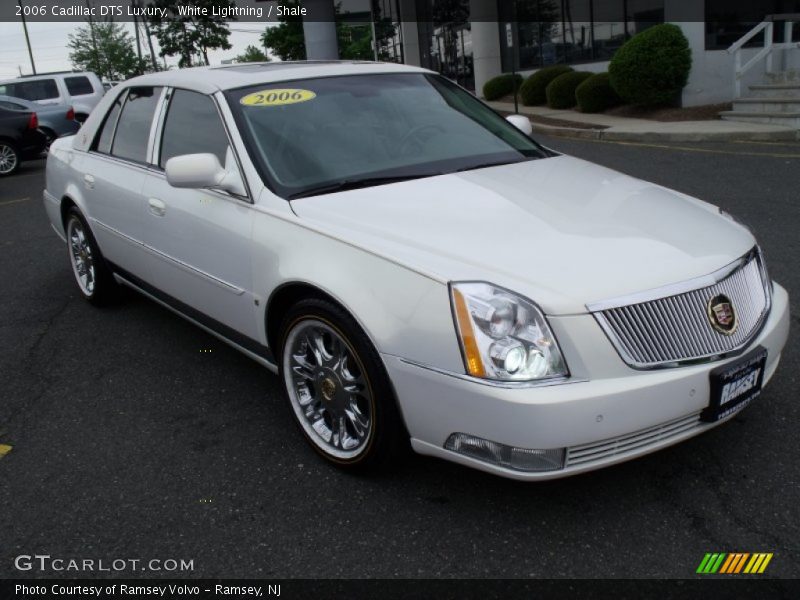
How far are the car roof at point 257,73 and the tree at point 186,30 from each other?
154ft

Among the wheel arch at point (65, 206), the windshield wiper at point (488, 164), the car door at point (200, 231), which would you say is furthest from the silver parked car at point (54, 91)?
the windshield wiper at point (488, 164)

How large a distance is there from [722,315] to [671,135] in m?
10.5

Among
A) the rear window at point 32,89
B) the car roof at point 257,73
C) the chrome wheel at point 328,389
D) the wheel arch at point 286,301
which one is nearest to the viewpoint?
the wheel arch at point 286,301

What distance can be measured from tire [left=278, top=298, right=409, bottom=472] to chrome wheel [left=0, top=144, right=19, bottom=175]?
13735 mm

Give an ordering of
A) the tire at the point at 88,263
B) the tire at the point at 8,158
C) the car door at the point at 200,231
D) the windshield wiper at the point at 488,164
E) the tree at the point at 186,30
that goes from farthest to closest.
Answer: the tree at the point at 186,30, the tire at the point at 8,158, the tire at the point at 88,263, the windshield wiper at the point at 488,164, the car door at the point at 200,231

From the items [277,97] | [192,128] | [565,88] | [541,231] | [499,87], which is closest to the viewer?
[541,231]

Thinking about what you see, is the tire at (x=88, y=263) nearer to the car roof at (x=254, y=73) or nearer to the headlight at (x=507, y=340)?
the car roof at (x=254, y=73)

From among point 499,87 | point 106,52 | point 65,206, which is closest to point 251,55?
point 106,52

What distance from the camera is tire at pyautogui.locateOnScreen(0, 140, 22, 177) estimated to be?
1505 centimetres

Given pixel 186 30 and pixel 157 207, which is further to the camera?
pixel 186 30

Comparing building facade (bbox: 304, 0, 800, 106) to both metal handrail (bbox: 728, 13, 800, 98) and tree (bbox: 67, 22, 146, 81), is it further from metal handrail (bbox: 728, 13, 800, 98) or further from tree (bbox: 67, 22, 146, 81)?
tree (bbox: 67, 22, 146, 81)

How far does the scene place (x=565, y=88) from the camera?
18.5 meters

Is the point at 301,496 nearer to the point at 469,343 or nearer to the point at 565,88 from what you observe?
the point at 469,343

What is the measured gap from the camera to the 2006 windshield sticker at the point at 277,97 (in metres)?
3.97
